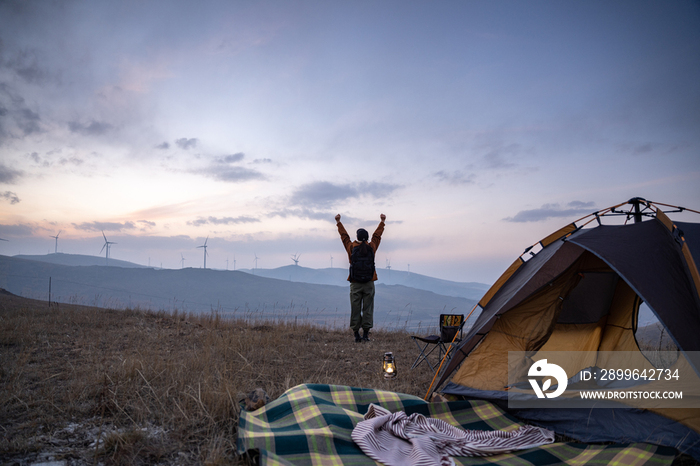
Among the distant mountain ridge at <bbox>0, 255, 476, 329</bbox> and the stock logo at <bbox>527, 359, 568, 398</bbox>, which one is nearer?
the stock logo at <bbox>527, 359, 568, 398</bbox>

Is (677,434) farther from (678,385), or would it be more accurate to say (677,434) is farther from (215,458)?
(215,458)

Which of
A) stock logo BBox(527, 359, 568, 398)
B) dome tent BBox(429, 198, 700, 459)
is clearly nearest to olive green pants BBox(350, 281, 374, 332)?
dome tent BBox(429, 198, 700, 459)

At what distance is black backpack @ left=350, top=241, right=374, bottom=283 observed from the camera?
761 centimetres

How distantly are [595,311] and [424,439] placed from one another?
3.71 metres

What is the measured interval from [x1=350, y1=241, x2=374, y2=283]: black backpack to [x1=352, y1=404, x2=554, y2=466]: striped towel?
4.30 meters

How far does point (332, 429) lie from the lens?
2.97 metres

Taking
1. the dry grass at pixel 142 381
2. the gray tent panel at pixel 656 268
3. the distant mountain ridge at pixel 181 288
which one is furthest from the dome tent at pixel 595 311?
the distant mountain ridge at pixel 181 288

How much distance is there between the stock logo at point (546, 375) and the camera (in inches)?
161

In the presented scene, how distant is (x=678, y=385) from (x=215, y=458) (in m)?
4.64

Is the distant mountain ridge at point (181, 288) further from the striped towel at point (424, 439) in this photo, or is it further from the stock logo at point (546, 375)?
the striped towel at point (424, 439)

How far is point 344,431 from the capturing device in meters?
3.03

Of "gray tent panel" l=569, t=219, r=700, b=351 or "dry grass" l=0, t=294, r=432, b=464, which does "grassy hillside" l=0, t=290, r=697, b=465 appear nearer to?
"dry grass" l=0, t=294, r=432, b=464

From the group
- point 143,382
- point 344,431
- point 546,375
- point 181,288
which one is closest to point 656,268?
point 546,375

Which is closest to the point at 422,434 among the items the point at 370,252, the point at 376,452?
the point at 376,452
